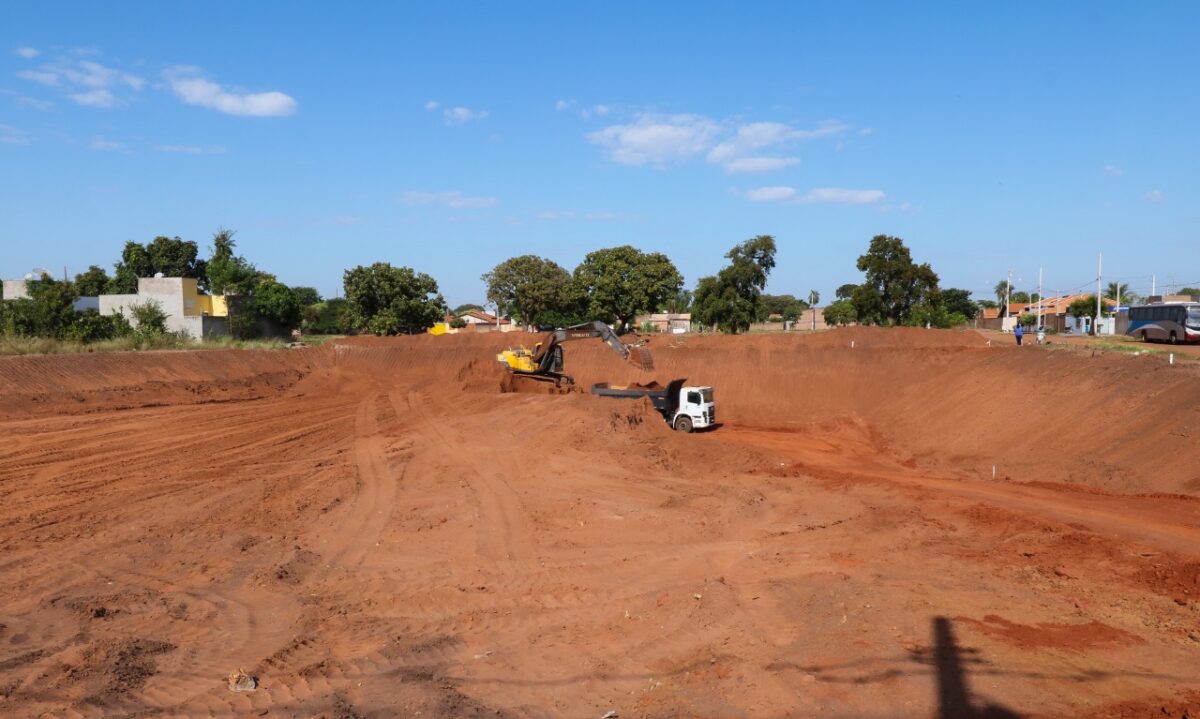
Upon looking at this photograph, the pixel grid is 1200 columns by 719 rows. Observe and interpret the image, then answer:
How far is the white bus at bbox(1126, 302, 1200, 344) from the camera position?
36469 mm

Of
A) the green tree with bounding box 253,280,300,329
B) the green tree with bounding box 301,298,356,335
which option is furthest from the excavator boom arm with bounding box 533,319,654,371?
the green tree with bounding box 301,298,356,335

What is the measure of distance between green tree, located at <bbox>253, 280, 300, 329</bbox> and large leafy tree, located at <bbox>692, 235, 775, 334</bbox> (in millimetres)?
31191

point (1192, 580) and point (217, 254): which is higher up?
point (217, 254)

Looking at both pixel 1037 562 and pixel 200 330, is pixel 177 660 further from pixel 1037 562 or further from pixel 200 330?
pixel 200 330

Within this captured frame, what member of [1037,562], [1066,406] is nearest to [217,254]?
[1066,406]

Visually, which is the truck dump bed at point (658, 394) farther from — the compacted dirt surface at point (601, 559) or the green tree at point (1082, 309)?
the green tree at point (1082, 309)

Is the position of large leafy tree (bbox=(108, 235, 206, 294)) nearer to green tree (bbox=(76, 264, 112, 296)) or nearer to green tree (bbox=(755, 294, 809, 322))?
green tree (bbox=(76, 264, 112, 296))

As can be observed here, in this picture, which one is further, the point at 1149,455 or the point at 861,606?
the point at 1149,455

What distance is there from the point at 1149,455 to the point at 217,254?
3013 inches

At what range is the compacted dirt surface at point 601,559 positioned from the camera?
29.7ft

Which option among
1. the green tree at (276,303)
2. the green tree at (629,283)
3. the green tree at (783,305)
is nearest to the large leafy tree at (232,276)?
the green tree at (276,303)

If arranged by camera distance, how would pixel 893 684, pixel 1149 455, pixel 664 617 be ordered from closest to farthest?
pixel 893 684, pixel 664 617, pixel 1149 455

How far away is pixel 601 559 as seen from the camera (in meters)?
14.1

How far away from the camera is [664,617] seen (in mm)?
11273
